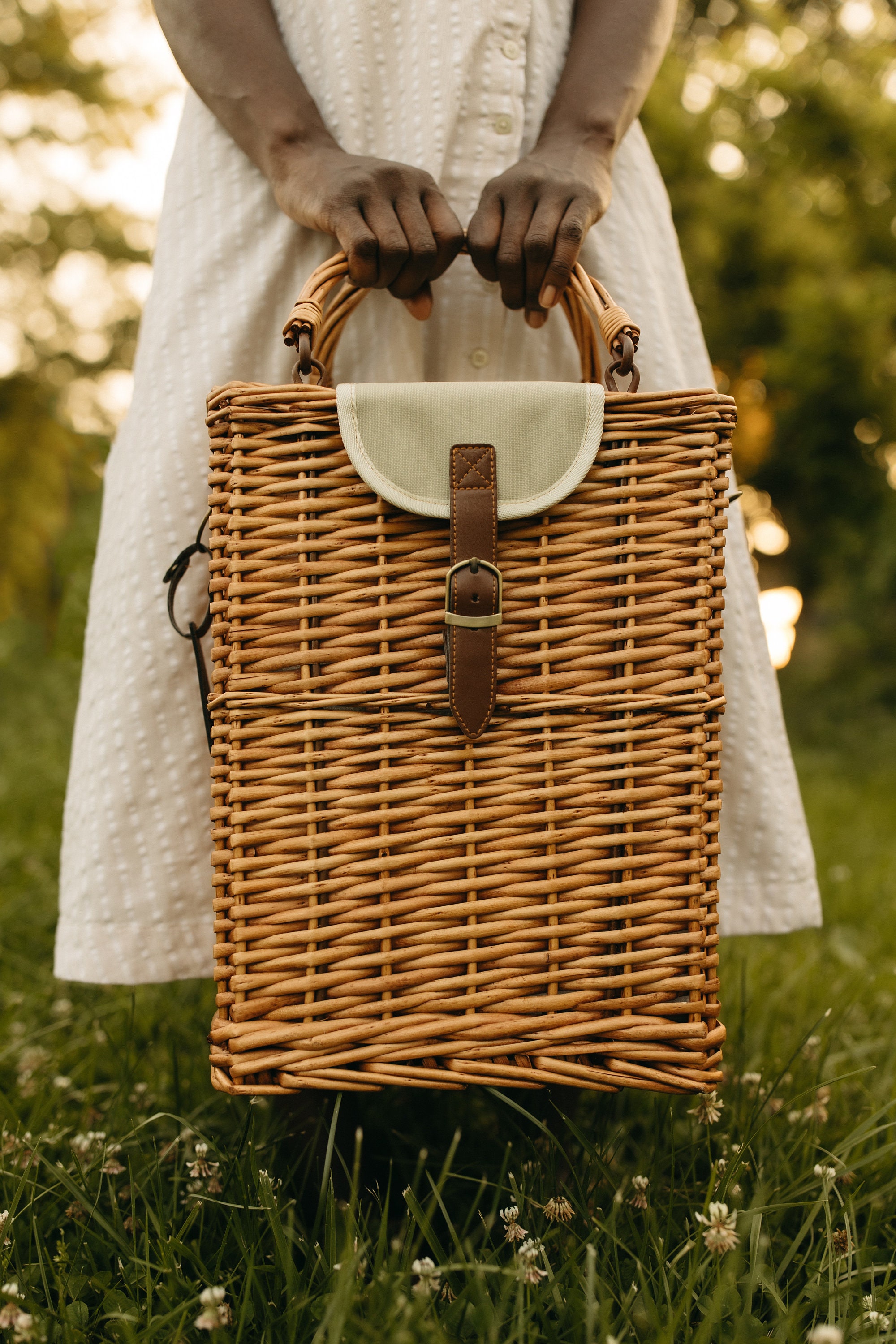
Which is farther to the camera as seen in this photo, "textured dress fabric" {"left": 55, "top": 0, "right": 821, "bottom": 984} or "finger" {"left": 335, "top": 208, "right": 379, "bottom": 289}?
"textured dress fabric" {"left": 55, "top": 0, "right": 821, "bottom": 984}

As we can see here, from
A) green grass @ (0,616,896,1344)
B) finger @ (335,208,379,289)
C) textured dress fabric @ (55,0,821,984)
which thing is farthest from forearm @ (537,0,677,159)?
green grass @ (0,616,896,1344)

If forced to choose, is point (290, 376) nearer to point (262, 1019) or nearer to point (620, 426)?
point (620, 426)

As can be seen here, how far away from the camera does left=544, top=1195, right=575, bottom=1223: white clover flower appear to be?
0.87m

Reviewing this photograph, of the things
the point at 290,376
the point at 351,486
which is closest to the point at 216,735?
the point at 351,486

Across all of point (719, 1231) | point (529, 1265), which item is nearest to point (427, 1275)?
point (529, 1265)

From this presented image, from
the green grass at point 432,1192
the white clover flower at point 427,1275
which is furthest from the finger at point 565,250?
the white clover flower at point 427,1275

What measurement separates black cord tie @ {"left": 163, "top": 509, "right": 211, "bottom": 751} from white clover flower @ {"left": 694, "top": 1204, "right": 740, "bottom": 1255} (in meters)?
0.62

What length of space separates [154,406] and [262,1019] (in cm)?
69

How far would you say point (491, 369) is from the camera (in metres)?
1.15

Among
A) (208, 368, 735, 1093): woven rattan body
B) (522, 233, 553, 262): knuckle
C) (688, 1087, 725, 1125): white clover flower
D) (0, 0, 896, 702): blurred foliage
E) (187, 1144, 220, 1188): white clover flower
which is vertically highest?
(0, 0, 896, 702): blurred foliage

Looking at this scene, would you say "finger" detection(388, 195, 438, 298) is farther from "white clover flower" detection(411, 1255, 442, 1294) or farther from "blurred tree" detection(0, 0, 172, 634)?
"blurred tree" detection(0, 0, 172, 634)

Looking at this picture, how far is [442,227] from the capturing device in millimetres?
968

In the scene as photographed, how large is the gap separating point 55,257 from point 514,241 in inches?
372

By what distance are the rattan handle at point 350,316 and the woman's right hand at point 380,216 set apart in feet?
0.10
